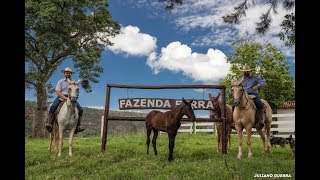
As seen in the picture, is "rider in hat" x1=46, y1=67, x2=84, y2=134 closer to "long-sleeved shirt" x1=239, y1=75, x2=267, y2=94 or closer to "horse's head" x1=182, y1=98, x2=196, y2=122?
"horse's head" x1=182, y1=98, x2=196, y2=122

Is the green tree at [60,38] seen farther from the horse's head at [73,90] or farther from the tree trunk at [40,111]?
the horse's head at [73,90]

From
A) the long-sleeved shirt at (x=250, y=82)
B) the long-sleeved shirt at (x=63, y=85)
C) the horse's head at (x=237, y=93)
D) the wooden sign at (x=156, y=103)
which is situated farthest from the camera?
the wooden sign at (x=156, y=103)

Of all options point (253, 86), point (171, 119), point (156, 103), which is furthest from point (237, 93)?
point (156, 103)

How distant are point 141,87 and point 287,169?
6319 millimetres

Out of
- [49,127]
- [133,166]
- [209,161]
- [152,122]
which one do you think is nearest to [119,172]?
[133,166]

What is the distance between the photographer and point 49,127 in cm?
1428

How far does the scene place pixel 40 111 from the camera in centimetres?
2867

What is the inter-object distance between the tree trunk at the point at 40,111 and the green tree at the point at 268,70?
18.9 meters

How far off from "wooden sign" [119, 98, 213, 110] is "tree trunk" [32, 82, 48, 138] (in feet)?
49.5

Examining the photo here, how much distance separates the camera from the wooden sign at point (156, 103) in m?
13.7

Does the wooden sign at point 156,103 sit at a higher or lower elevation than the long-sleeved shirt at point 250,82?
lower

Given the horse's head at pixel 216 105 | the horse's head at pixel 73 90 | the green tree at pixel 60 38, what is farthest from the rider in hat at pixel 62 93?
the green tree at pixel 60 38

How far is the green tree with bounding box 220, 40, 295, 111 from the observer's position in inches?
1582

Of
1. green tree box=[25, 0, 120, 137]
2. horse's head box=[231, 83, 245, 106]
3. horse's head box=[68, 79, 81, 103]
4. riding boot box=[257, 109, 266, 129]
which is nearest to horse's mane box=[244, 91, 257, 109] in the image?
riding boot box=[257, 109, 266, 129]
